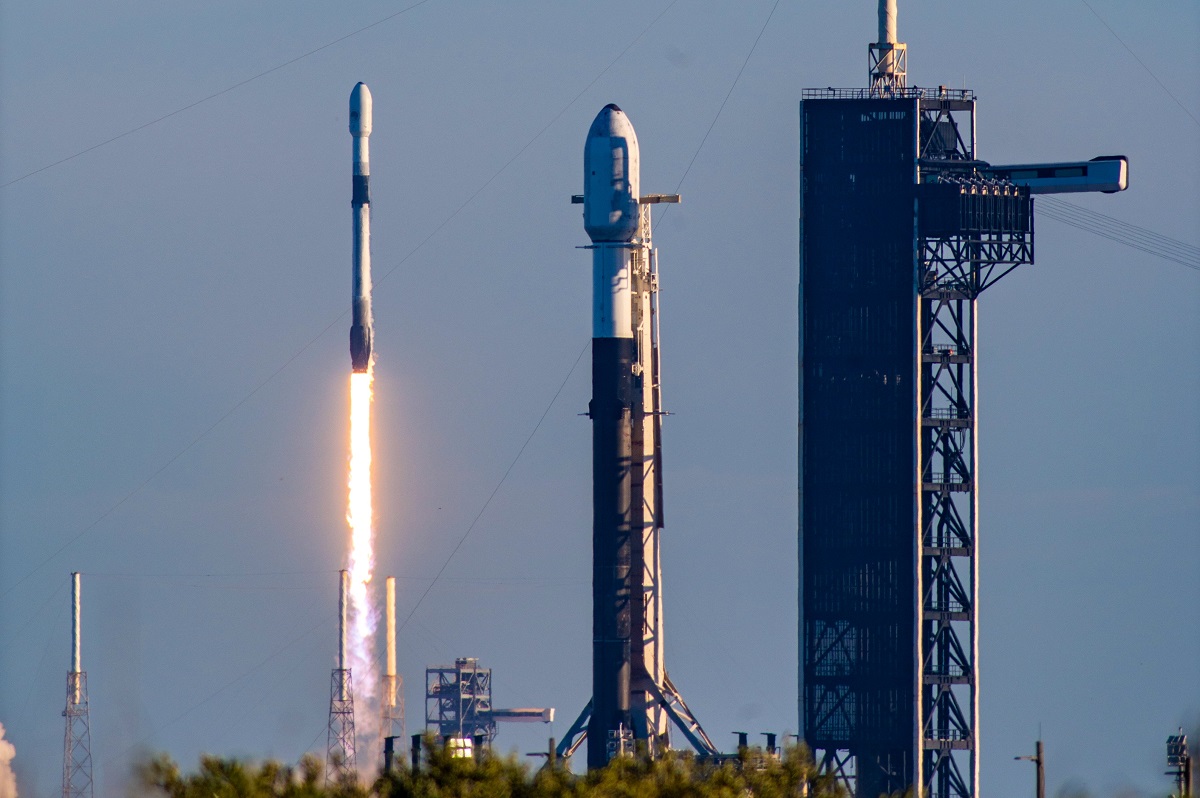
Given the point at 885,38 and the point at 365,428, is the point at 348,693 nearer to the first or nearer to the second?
the point at 365,428

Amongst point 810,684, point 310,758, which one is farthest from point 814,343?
point 310,758

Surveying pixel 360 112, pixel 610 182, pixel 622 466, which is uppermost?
pixel 360 112

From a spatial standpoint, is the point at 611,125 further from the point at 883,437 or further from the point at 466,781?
the point at 466,781

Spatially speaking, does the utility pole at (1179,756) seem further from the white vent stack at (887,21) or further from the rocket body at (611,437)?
the white vent stack at (887,21)

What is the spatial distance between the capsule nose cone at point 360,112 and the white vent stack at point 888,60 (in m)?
30.6

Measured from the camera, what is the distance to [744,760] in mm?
→ 83438

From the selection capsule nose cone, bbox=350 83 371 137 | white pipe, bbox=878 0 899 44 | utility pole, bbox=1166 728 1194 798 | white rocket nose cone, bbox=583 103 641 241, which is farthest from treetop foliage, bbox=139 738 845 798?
capsule nose cone, bbox=350 83 371 137

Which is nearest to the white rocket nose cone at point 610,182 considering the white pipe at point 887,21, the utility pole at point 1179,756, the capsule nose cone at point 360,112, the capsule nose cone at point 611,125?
the capsule nose cone at point 611,125

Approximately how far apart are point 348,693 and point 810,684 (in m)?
55.2

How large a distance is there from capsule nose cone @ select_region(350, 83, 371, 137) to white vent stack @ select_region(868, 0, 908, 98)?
1205 inches

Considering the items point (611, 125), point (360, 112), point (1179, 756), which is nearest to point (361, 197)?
point (360, 112)

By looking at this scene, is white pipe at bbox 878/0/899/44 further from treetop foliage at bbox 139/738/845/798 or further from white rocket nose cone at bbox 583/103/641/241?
treetop foliage at bbox 139/738/845/798

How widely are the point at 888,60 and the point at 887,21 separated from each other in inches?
138

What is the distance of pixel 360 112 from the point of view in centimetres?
15312
